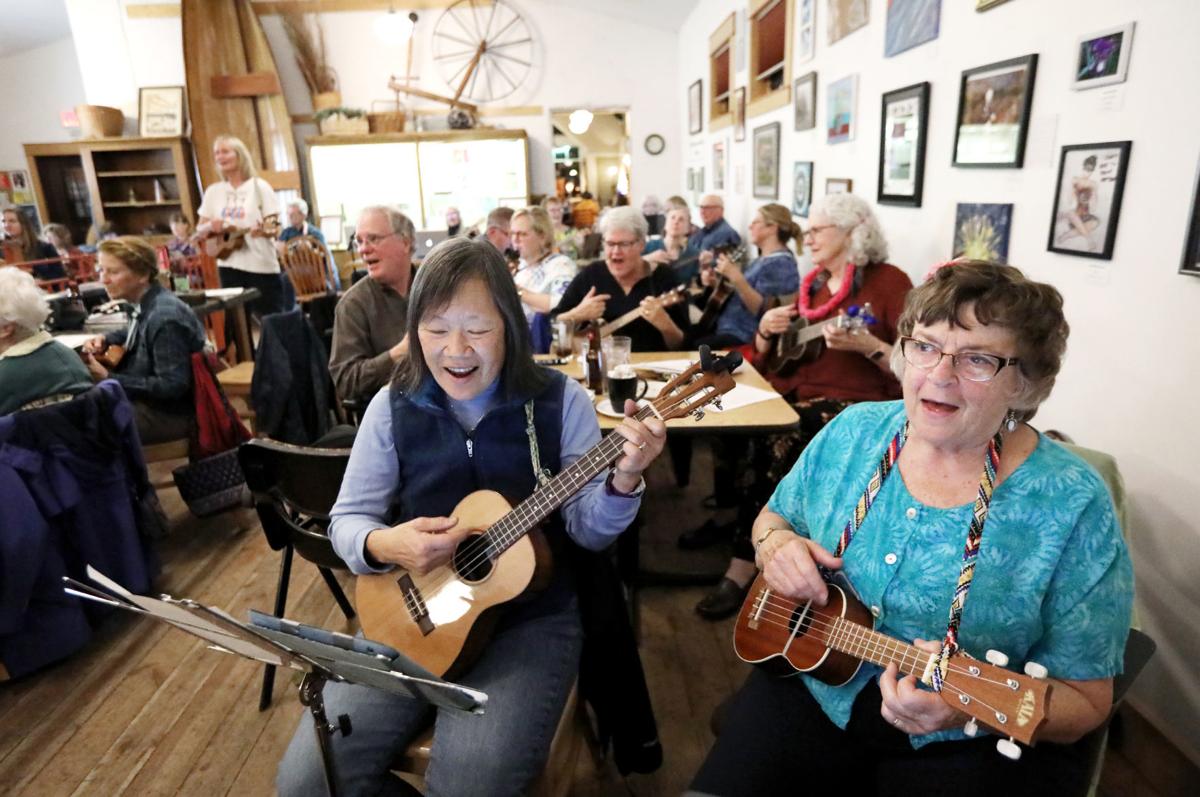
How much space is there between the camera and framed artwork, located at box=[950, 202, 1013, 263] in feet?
6.77

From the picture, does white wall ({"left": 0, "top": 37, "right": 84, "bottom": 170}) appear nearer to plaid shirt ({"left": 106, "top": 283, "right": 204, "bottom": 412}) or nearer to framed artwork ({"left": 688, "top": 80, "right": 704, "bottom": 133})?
framed artwork ({"left": 688, "top": 80, "right": 704, "bottom": 133})

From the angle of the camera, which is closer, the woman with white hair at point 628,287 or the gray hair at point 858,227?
the gray hair at point 858,227

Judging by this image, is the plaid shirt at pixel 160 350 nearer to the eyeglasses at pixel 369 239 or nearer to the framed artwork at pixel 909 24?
the eyeglasses at pixel 369 239

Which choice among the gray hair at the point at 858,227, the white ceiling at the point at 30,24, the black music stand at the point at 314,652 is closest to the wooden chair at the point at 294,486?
the black music stand at the point at 314,652

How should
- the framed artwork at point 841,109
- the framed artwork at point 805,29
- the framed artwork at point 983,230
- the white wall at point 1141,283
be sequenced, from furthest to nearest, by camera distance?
the framed artwork at point 805,29
the framed artwork at point 841,109
the framed artwork at point 983,230
the white wall at point 1141,283

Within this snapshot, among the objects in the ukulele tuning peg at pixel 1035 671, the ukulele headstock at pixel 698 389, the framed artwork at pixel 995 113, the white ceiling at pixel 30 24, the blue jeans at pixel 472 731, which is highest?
the white ceiling at pixel 30 24

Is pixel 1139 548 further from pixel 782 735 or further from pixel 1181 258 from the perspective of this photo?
pixel 782 735

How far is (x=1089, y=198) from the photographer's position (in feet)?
5.58

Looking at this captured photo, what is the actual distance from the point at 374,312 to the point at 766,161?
124 inches

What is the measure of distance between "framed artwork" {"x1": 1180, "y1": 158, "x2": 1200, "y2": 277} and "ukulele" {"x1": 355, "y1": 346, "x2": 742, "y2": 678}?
101cm

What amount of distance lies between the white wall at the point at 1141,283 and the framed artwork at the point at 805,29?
1513 mm

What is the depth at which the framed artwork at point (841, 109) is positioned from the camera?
3.15m

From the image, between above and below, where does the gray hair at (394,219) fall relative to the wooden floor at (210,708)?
above

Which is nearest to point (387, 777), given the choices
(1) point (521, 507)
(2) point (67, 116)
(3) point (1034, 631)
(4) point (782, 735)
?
(1) point (521, 507)
